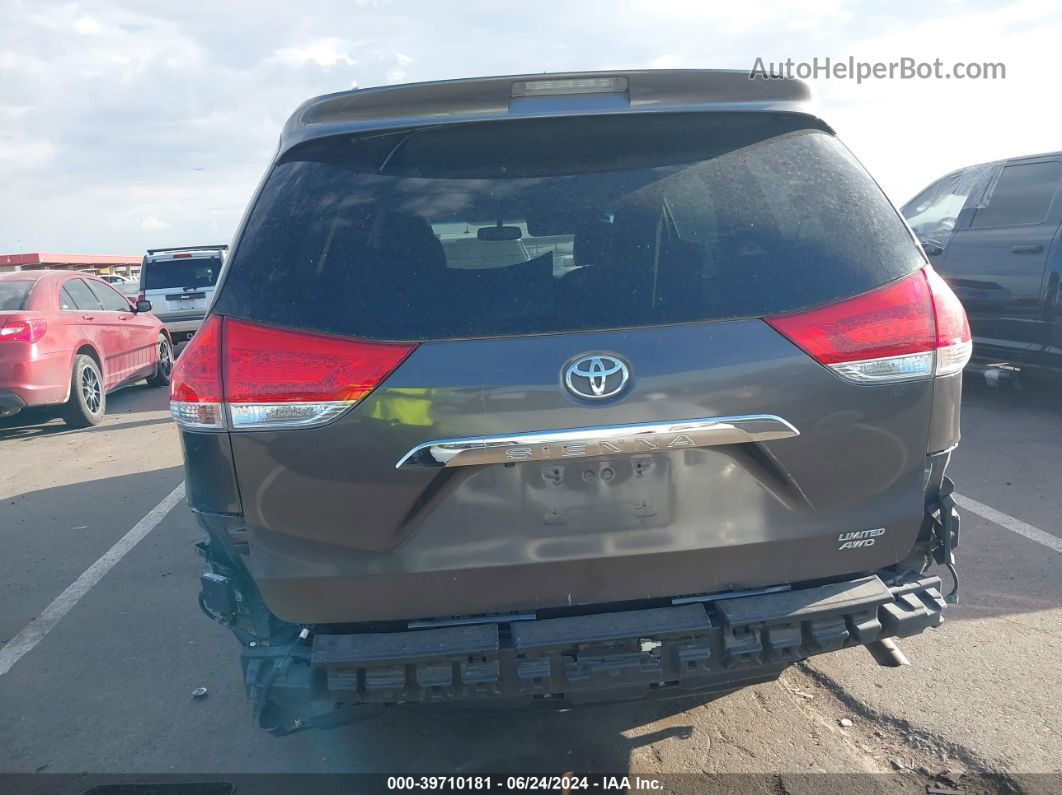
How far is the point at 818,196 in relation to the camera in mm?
2467

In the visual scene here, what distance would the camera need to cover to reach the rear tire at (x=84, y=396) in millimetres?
9211

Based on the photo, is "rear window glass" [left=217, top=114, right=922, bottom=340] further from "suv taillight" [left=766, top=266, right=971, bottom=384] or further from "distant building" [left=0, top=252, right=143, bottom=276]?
"distant building" [left=0, top=252, right=143, bottom=276]

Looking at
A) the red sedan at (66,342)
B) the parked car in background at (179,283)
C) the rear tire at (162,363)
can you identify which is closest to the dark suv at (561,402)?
the red sedan at (66,342)

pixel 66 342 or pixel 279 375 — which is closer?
pixel 279 375

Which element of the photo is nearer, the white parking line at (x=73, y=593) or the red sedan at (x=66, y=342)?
the white parking line at (x=73, y=593)

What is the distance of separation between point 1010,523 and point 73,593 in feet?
16.9

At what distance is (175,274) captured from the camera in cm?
1641

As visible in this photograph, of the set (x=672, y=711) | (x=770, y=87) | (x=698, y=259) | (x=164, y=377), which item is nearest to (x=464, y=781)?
(x=672, y=711)

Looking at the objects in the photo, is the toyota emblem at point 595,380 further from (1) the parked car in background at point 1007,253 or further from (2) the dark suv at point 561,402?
(1) the parked car in background at point 1007,253

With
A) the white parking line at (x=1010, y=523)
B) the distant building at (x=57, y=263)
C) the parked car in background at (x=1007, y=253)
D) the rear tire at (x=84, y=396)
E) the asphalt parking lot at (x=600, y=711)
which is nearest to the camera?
the asphalt parking lot at (x=600, y=711)

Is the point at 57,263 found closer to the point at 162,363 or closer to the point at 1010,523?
the point at 162,363

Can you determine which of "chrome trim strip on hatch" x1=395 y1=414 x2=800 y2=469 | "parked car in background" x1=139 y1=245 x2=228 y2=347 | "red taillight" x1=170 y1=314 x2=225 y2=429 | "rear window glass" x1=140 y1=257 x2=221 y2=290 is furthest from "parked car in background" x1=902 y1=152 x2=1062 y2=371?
"rear window glass" x1=140 y1=257 x2=221 y2=290

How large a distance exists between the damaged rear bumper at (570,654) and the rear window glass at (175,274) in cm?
1521

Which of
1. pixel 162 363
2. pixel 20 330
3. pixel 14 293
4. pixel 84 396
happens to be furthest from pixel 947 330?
pixel 162 363
